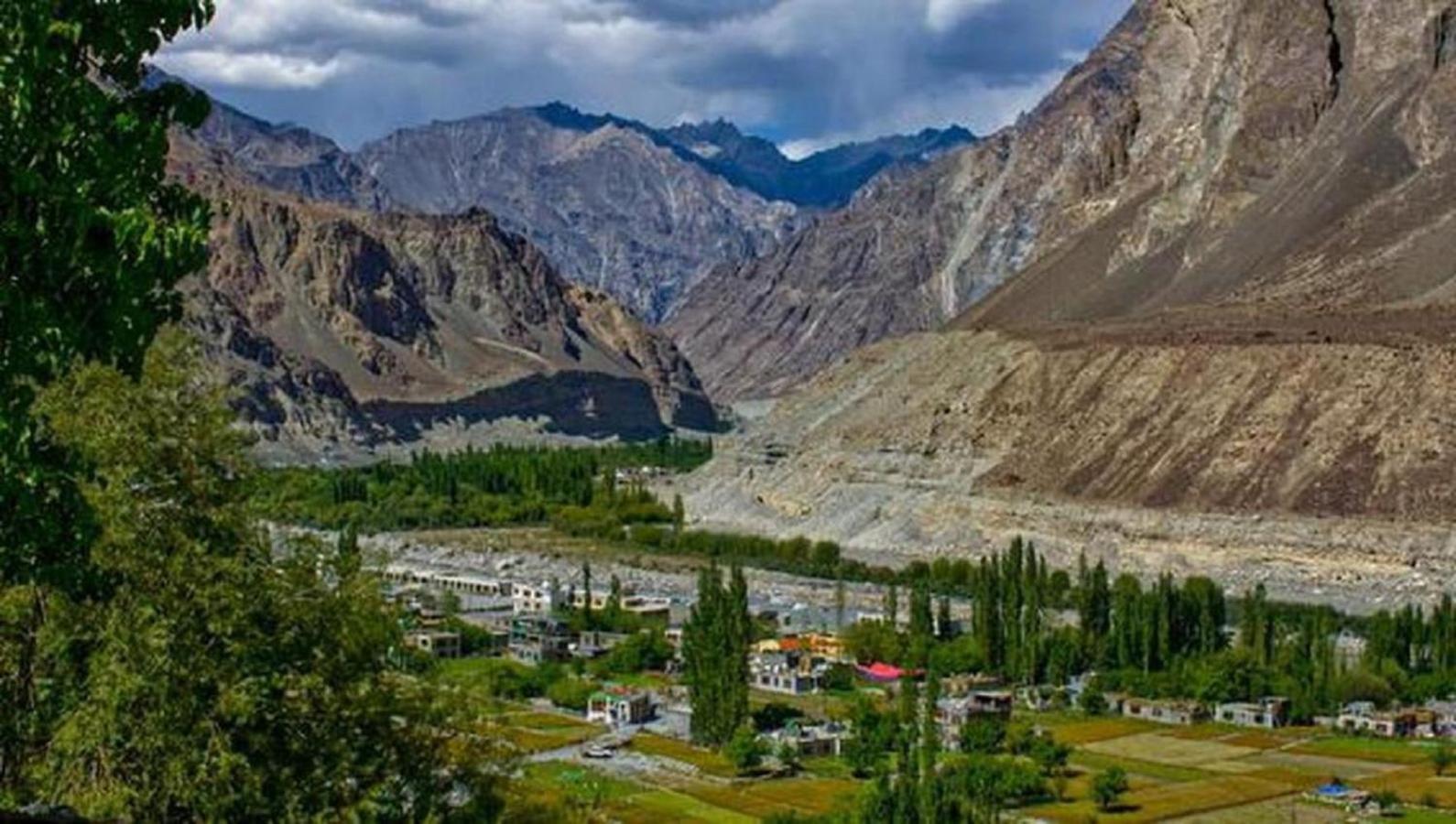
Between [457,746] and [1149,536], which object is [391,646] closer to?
[457,746]

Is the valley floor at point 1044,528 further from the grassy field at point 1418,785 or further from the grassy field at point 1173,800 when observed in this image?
the grassy field at point 1173,800

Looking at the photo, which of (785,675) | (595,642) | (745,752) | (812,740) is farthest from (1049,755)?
(595,642)

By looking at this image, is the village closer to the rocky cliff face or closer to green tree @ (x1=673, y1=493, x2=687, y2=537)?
green tree @ (x1=673, y1=493, x2=687, y2=537)

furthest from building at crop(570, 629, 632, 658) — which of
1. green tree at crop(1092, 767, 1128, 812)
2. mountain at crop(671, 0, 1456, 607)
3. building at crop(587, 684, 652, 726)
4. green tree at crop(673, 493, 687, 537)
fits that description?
green tree at crop(673, 493, 687, 537)

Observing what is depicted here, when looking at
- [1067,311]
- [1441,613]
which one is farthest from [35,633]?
[1067,311]

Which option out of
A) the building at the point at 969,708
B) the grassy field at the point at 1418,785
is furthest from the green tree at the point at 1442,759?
the building at the point at 969,708

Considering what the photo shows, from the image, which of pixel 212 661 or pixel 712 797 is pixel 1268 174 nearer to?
pixel 712 797
